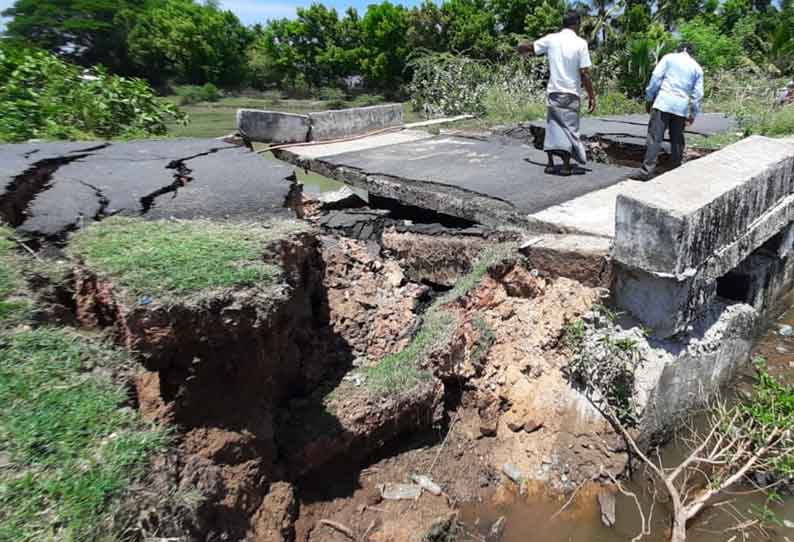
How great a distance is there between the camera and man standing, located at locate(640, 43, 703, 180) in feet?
15.7

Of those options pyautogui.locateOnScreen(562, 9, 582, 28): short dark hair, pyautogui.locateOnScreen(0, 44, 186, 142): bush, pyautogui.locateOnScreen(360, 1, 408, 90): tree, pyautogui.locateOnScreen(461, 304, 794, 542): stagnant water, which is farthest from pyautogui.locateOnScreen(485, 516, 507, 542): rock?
pyautogui.locateOnScreen(360, 1, 408, 90): tree

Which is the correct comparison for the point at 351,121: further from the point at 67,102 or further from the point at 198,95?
the point at 198,95

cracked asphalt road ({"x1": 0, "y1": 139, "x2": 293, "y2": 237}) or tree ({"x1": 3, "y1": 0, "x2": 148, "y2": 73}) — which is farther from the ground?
tree ({"x1": 3, "y1": 0, "x2": 148, "y2": 73})

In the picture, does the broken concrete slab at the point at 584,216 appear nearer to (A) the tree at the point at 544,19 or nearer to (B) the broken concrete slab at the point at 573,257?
(B) the broken concrete slab at the point at 573,257

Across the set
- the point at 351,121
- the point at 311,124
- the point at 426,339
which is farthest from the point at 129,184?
the point at 351,121

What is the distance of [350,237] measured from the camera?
479 cm

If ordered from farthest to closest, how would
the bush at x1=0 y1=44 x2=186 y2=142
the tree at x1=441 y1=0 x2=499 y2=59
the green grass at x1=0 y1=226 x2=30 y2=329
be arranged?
the tree at x1=441 y1=0 x2=499 y2=59 < the bush at x1=0 y1=44 x2=186 y2=142 < the green grass at x1=0 y1=226 x2=30 y2=329

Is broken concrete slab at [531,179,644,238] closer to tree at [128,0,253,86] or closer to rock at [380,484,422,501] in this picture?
rock at [380,484,422,501]

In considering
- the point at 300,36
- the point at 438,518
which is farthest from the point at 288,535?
the point at 300,36

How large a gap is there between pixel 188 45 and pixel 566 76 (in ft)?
117

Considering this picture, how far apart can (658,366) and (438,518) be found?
1613 mm

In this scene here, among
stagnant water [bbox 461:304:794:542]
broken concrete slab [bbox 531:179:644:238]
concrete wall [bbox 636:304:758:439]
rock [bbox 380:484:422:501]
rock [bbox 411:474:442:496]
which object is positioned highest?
broken concrete slab [bbox 531:179:644:238]

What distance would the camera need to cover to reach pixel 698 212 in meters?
3.05

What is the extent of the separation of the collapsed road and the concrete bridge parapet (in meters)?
0.02
